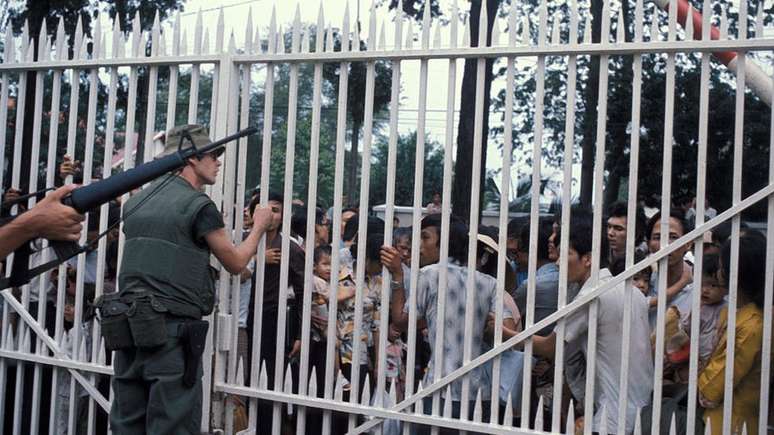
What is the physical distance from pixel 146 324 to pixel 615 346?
6.64 feet

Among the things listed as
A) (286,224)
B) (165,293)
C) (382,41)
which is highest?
(382,41)

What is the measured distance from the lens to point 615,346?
11.6ft

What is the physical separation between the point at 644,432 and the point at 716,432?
27 centimetres

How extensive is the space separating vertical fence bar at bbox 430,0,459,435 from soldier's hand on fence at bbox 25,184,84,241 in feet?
4.89

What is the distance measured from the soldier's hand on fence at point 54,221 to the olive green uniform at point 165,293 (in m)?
1.05

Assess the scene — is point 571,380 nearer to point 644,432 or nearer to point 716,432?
point 644,432

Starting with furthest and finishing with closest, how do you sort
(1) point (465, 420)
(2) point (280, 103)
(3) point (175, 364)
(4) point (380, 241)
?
(2) point (280, 103)
(4) point (380, 241)
(3) point (175, 364)
(1) point (465, 420)

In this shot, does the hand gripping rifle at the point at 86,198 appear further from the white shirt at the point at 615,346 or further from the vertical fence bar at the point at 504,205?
the white shirt at the point at 615,346

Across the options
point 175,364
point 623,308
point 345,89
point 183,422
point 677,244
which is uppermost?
point 345,89

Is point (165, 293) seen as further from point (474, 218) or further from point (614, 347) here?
point (614, 347)

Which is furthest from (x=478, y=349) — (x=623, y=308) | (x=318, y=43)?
(x=318, y=43)

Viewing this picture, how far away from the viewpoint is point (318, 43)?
4008mm

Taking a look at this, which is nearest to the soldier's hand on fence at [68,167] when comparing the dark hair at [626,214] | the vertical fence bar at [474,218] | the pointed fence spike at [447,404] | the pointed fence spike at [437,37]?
the pointed fence spike at [437,37]

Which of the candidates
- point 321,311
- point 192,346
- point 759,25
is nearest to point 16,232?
point 192,346
